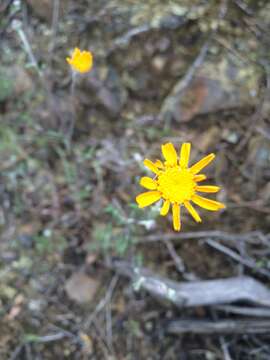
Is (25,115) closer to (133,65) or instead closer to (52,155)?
(52,155)

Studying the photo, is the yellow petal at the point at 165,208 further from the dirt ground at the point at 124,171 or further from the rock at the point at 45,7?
the rock at the point at 45,7

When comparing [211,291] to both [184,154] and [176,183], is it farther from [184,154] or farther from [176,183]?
[184,154]

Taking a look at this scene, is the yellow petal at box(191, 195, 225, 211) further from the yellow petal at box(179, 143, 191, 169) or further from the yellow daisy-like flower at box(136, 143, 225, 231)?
the yellow petal at box(179, 143, 191, 169)

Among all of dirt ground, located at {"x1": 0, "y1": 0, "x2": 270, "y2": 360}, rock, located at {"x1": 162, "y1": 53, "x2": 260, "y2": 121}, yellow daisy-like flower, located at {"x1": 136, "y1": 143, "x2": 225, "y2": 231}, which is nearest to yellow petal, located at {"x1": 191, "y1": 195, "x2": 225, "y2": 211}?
yellow daisy-like flower, located at {"x1": 136, "y1": 143, "x2": 225, "y2": 231}

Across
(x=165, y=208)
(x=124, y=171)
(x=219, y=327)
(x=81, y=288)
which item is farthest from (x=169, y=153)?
(x=81, y=288)

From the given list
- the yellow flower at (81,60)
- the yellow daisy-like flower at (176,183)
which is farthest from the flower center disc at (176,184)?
the yellow flower at (81,60)
